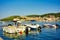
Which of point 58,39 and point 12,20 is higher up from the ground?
point 12,20

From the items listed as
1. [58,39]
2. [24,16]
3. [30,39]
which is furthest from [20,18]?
[58,39]

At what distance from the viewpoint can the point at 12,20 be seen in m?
6.80

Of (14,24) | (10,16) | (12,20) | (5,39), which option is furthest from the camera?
(14,24)

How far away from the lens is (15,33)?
6.89m

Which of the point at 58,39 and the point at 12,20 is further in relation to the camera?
the point at 12,20

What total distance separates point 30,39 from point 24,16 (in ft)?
3.71

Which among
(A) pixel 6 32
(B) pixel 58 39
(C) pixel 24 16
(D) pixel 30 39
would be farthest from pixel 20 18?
(B) pixel 58 39

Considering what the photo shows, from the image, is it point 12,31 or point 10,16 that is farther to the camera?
point 12,31

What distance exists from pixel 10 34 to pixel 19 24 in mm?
959

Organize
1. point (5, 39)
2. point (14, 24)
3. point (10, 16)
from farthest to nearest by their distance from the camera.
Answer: point (14, 24)
point (10, 16)
point (5, 39)

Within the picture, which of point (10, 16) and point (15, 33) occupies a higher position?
point (10, 16)

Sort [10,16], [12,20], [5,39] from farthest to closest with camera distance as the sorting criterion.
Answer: [12,20], [10,16], [5,39]

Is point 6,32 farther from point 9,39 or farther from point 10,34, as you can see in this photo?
point 9,39

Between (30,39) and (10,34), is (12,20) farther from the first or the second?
(30,39)
